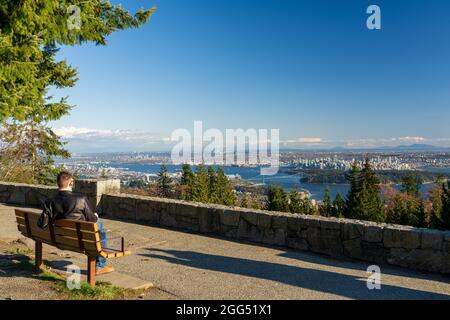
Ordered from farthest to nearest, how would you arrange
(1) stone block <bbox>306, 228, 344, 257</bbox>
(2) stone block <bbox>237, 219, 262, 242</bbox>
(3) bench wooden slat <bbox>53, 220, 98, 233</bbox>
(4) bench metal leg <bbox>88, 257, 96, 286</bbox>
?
(2) stone block <bbox>237, 219, 262, 242</bbox>, (1) stone block <bbox>306, 228, 344, 257</bbox>, (4) bench metal leg <bbox>88, 257, 96, 286</bbox>, (3) bench wooden slat <bbox>53, 220, 98, 233</bbox>

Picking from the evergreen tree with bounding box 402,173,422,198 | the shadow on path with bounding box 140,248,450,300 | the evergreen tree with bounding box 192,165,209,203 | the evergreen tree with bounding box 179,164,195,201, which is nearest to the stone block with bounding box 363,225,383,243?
the shadow on path with bounding box 140,248,450,300

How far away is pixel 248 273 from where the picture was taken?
5230mm

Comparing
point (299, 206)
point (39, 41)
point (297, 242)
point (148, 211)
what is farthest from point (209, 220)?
point (299, 206)

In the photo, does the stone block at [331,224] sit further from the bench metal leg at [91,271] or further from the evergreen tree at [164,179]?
the evergreen tree at [164,179]

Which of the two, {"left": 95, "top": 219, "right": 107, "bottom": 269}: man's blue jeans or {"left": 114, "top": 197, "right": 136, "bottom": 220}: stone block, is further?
{"left": 114, "top": 197, "right": 136, "bottom": 220}: stone block

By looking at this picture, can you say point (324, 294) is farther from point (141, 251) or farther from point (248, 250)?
point (141, 251)

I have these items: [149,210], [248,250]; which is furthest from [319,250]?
[149,210]

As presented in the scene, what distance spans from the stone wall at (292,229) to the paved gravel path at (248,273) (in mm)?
233

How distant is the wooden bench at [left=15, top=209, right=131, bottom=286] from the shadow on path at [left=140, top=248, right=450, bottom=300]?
156 cm

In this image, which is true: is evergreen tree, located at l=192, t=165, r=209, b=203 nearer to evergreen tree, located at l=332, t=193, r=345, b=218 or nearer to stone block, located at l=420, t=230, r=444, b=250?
evergreen tree, located at l=332, t=193, r=345, b=218

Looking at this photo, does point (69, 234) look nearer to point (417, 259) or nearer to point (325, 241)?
point (325, 241)

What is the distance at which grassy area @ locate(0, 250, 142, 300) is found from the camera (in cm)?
394

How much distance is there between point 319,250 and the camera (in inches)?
254
